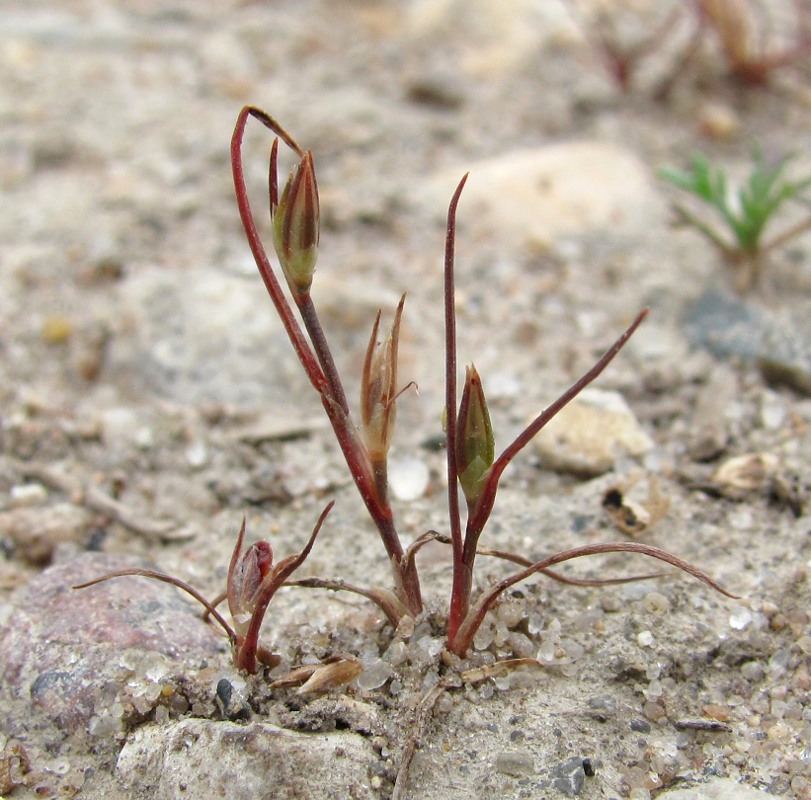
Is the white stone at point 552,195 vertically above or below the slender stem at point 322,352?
above

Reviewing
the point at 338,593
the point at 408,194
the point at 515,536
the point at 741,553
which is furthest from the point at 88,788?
the point at 408,194

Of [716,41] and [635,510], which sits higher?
[716,41]

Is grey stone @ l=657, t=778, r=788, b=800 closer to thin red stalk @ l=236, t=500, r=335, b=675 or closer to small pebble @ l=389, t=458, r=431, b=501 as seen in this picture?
thin red stalk @ l=236, t=500, r=335, b=675

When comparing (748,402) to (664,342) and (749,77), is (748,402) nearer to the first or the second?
(664,342)

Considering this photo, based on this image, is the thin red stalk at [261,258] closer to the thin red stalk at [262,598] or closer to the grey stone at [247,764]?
the thin red stalk at [262,598]

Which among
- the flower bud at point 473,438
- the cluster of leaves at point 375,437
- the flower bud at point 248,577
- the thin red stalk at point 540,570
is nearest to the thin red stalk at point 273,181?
the cluster of leaves at point 375,437

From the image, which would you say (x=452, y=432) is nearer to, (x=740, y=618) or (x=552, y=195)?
(x=740, y=618)

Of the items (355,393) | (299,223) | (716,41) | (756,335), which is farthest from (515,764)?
(716,41)
